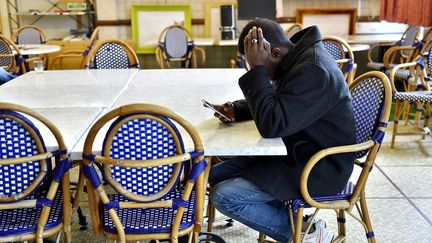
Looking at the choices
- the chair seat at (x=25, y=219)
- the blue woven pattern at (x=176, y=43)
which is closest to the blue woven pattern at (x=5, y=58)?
the blue woven pattern at (x=176, y=43)

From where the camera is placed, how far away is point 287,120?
5.82ft

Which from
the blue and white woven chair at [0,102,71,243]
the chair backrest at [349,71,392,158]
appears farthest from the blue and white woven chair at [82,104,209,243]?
the chair backrest at [349,71,392,158]

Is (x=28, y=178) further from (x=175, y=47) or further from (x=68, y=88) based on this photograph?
(x=175, y=47)

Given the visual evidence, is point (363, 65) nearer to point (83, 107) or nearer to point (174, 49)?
point (174, 49)

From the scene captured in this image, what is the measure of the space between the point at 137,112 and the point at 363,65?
5640 millimetres

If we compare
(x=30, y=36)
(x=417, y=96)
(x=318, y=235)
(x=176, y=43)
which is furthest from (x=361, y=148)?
(x=30, y=36)

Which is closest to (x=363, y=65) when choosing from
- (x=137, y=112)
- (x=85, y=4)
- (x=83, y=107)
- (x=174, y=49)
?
(x=174, y=49)

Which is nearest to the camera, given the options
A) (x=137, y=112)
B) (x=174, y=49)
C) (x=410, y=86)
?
(x=137, y=112)

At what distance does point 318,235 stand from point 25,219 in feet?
3.79

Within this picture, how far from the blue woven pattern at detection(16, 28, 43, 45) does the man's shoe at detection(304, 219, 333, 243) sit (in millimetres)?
5237

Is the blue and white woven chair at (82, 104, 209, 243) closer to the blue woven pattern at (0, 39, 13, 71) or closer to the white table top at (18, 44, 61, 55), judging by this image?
the blue woven pattern at (0, 39, 13, 71)

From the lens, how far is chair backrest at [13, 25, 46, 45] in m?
6.32

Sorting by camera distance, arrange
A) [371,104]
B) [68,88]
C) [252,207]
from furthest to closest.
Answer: [68,88] → [371,104] → [252,207]

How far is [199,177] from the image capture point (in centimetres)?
174
